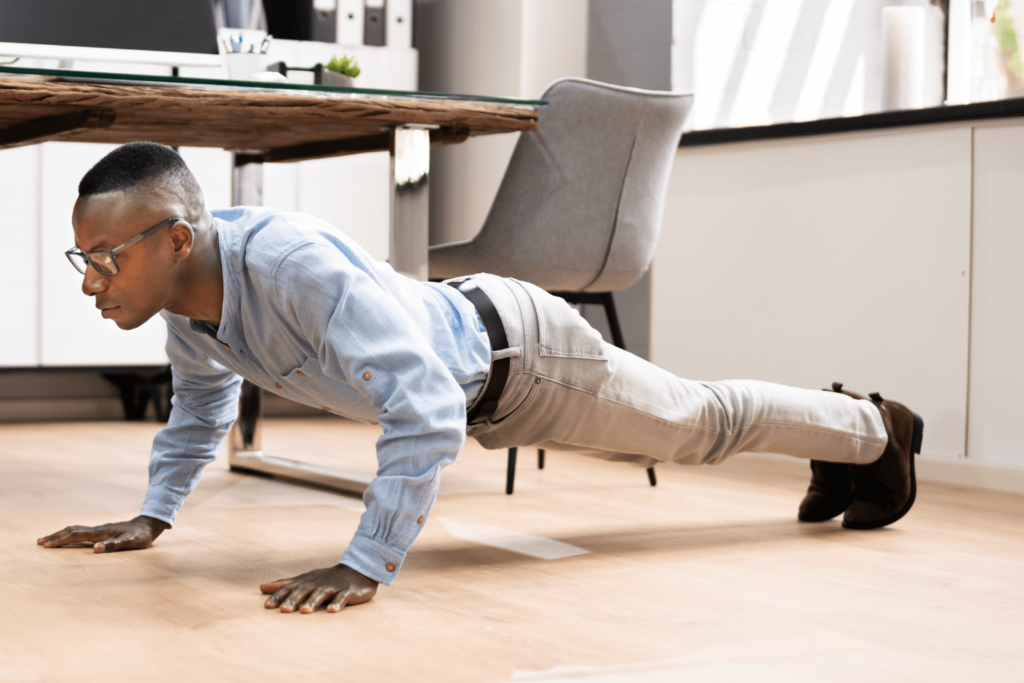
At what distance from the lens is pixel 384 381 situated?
1.24 meters

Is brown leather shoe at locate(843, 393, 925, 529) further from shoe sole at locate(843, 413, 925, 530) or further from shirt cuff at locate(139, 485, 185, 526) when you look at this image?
shirt cuff at locate(139, 485, 185, 526)

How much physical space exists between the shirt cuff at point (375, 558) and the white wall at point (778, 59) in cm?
225

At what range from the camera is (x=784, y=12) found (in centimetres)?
332

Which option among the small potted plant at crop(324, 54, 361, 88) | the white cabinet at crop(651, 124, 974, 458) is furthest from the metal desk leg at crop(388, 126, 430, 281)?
the white cabinet at crop(651, 124, 974, 458)

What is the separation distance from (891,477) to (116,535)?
116cm

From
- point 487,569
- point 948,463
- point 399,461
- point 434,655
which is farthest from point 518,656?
point 948,463

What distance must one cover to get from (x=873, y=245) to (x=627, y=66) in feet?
3.50

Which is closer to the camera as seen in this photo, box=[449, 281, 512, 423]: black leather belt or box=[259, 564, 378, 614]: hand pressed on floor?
box=[259, 564, 378, 614]: hand pressed on floor

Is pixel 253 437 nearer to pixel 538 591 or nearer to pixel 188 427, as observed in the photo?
pixel 188 427

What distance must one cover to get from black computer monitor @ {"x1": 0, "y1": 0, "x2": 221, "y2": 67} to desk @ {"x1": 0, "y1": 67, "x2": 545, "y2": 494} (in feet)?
0.48

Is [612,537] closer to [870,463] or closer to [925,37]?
[870,463]

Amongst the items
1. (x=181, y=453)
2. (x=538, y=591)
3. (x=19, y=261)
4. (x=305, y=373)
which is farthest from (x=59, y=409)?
(x=538, y=591)

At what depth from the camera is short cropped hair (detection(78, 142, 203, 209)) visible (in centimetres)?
126

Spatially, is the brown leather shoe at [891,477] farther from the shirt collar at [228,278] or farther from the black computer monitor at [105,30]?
the black computer monitor at [105,30]
